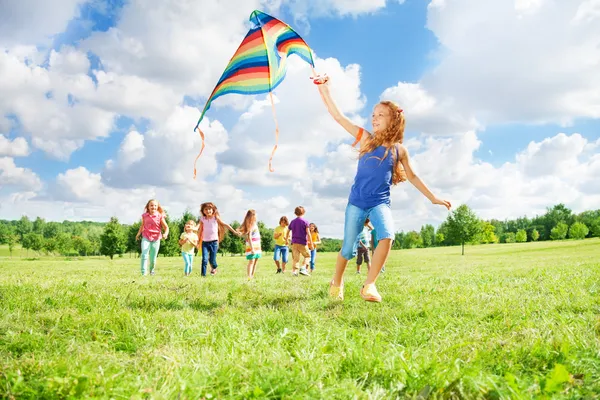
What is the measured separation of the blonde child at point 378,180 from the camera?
5.25 meters

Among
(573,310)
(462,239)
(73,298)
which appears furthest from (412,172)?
(462,239)

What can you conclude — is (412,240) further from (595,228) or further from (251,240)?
(251,240)

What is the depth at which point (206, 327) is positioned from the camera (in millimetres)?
4035

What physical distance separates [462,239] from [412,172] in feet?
202

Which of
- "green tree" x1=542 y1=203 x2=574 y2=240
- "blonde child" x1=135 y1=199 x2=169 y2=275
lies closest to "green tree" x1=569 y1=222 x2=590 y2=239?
"green tree" x1=542 y1=203 x2=574 y2=240

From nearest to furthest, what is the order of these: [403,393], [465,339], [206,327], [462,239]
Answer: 1. [403,393]
2. [465,339]
3. [206,327]
4. [462,239]

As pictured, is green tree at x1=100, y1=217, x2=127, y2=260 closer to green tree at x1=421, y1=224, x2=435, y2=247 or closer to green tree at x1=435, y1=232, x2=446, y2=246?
green tree at x1=435, y1=232, x2=446, y2=246

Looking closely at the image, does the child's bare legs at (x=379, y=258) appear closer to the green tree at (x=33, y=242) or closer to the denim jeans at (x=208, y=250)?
the denim jeans at (x=208, y=250)

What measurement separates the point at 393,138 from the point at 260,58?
109 inches

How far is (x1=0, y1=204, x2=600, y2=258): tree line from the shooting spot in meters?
64.3

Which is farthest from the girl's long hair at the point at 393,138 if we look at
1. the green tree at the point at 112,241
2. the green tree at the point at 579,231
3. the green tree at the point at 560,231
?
the green tree at the point at 560,231

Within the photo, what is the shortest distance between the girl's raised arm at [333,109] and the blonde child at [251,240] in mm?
6893

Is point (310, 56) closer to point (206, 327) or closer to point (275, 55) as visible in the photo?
point (275, 55)

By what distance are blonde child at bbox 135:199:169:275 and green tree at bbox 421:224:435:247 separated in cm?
12733
